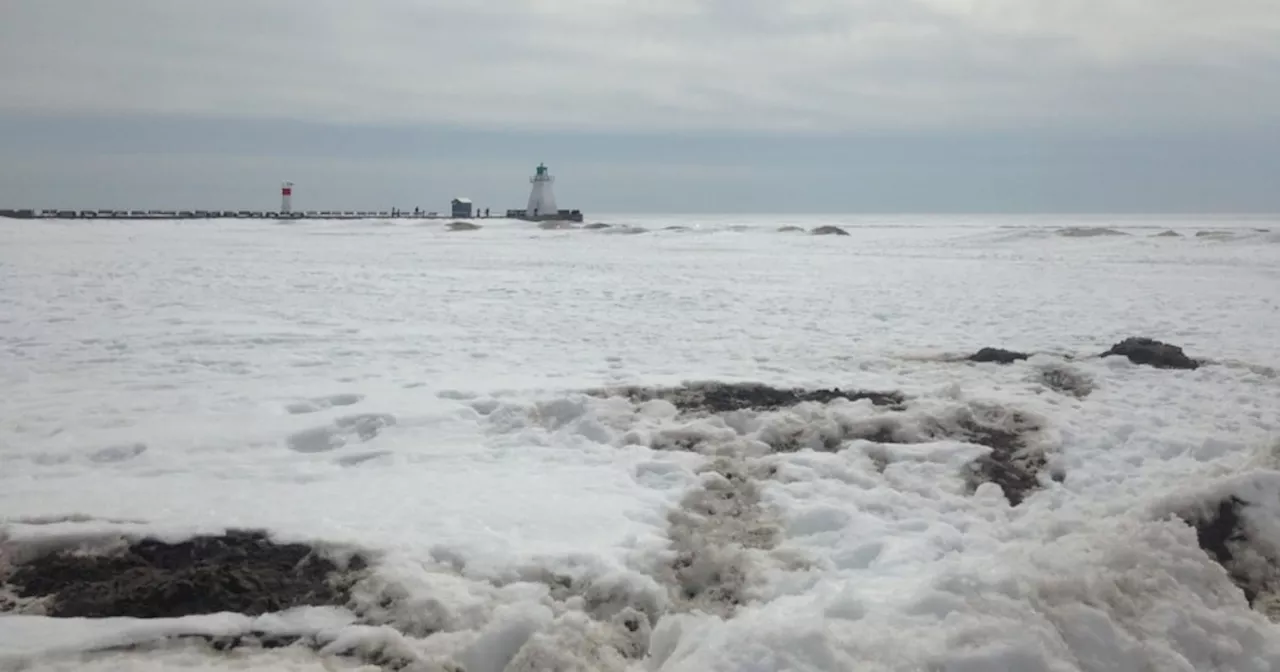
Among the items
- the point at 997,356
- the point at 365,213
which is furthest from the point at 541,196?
the point at 997,356

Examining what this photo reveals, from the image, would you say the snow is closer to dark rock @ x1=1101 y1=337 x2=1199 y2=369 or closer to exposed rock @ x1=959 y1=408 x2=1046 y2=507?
exposed rock @ x1=959 y1=408 x2=1046 y2=507

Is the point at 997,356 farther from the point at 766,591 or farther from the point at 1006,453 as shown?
the point at 766,591

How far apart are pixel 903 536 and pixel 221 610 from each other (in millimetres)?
3706

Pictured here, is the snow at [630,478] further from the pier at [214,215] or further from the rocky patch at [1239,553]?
the pier at [214,215]

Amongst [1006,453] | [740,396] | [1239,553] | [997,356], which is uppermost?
[997,356]

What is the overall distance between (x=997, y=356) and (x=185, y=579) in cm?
877

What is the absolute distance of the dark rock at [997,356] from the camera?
999 cm

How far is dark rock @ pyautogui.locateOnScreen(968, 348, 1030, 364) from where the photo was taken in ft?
32.8

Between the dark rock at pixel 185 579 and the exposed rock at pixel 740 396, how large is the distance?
391 centimetres

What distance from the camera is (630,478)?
596 cm

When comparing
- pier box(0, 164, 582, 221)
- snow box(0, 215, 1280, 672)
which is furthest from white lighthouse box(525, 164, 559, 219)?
snow box(0, 215, 1280, 672)

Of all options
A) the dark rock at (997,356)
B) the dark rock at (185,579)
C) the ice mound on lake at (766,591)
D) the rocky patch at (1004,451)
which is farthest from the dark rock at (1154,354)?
the dark rock at (185,579)

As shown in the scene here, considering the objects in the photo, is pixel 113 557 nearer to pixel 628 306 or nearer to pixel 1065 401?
pixel 1065 401

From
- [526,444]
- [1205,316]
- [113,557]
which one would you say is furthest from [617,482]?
[1205,316]
